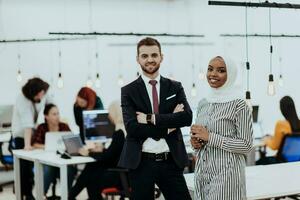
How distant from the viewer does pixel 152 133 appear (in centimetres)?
349

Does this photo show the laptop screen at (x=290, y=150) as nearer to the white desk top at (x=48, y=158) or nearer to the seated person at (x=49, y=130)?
the white desk top at (x=48, y=158)

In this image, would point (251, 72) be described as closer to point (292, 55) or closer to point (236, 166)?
point (292, 55)

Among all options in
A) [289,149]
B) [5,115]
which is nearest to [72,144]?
[289,149]

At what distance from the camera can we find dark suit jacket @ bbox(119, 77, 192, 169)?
11.3 ft

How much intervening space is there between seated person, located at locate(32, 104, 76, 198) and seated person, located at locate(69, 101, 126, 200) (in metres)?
0.57

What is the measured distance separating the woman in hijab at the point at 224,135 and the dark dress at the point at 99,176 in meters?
2.26

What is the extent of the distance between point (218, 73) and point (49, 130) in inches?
144

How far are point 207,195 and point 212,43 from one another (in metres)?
9.58

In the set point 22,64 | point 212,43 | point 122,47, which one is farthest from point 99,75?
point 212,43

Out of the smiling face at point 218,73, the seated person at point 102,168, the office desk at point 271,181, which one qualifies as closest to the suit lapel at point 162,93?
the smiling face at point 218,73

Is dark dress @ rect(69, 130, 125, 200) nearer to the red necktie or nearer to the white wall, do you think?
the red necktie

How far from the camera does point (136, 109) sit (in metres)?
3.59

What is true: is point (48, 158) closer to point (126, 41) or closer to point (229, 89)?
point (229, 89)

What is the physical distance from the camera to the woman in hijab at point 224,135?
3162 millimetres
